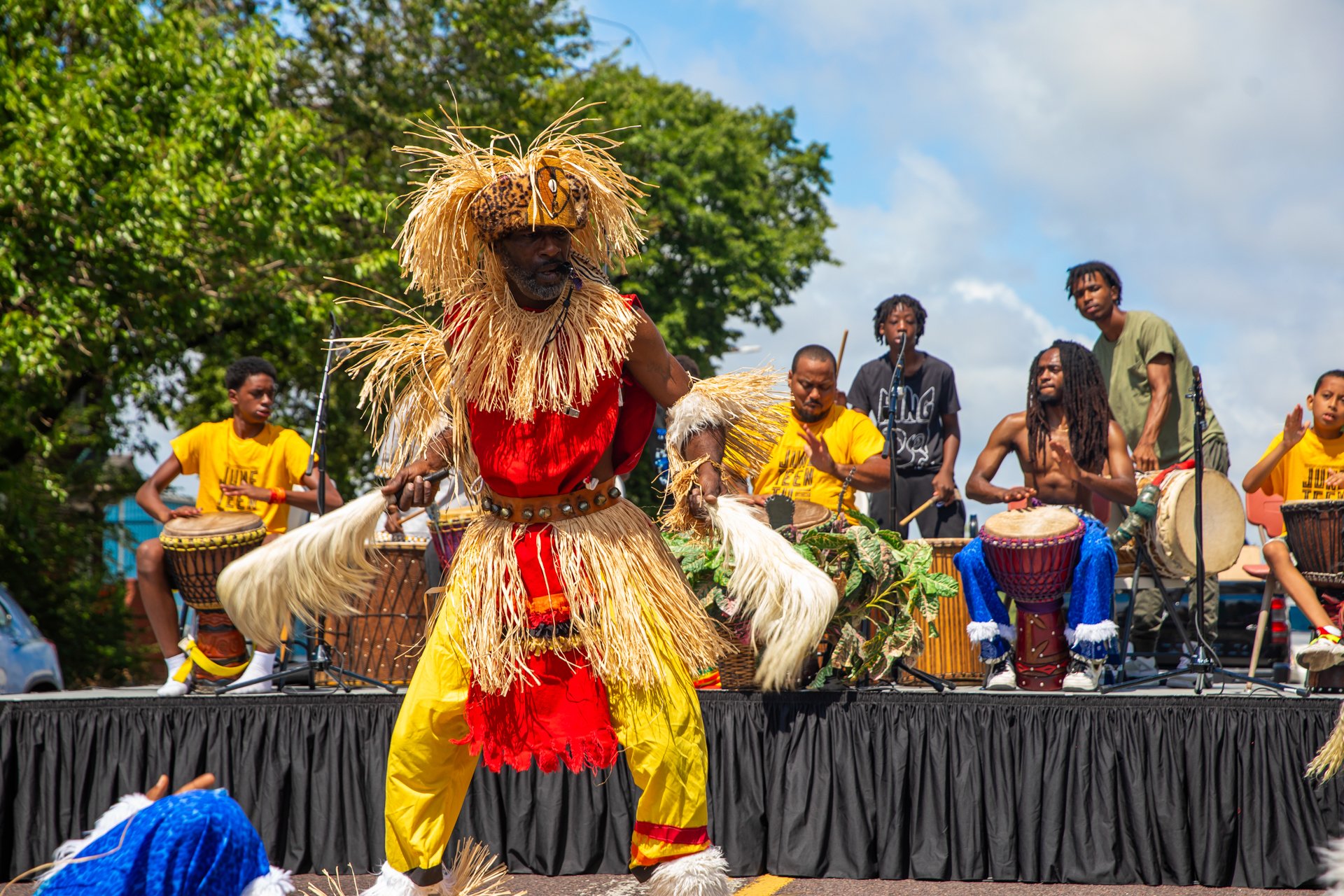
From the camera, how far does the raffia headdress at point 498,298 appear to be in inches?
131

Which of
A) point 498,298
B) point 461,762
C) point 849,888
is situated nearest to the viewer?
point 461,762

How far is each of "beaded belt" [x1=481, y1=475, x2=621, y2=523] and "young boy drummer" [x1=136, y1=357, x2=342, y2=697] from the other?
3.11 metres

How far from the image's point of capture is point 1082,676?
17.5 feet

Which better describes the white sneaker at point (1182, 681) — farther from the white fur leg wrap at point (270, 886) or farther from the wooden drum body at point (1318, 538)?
the white fur leg wrap at point (270, 886)

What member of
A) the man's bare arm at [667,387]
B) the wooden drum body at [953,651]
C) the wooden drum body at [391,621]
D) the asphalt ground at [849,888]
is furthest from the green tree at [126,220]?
the man's bare arm at [667,387]

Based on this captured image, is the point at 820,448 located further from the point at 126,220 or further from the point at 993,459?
the point at 126,220

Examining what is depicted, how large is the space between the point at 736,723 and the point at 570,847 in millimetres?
870

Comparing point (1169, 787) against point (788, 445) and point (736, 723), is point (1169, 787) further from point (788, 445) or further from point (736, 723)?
point (788, 445)

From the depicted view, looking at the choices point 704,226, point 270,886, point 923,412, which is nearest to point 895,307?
point 923,412

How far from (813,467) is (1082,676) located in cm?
171

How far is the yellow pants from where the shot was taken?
3.21m

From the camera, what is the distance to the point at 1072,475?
18.9 feet

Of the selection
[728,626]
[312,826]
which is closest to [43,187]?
[312,826]

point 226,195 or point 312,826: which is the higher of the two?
point 226,195
